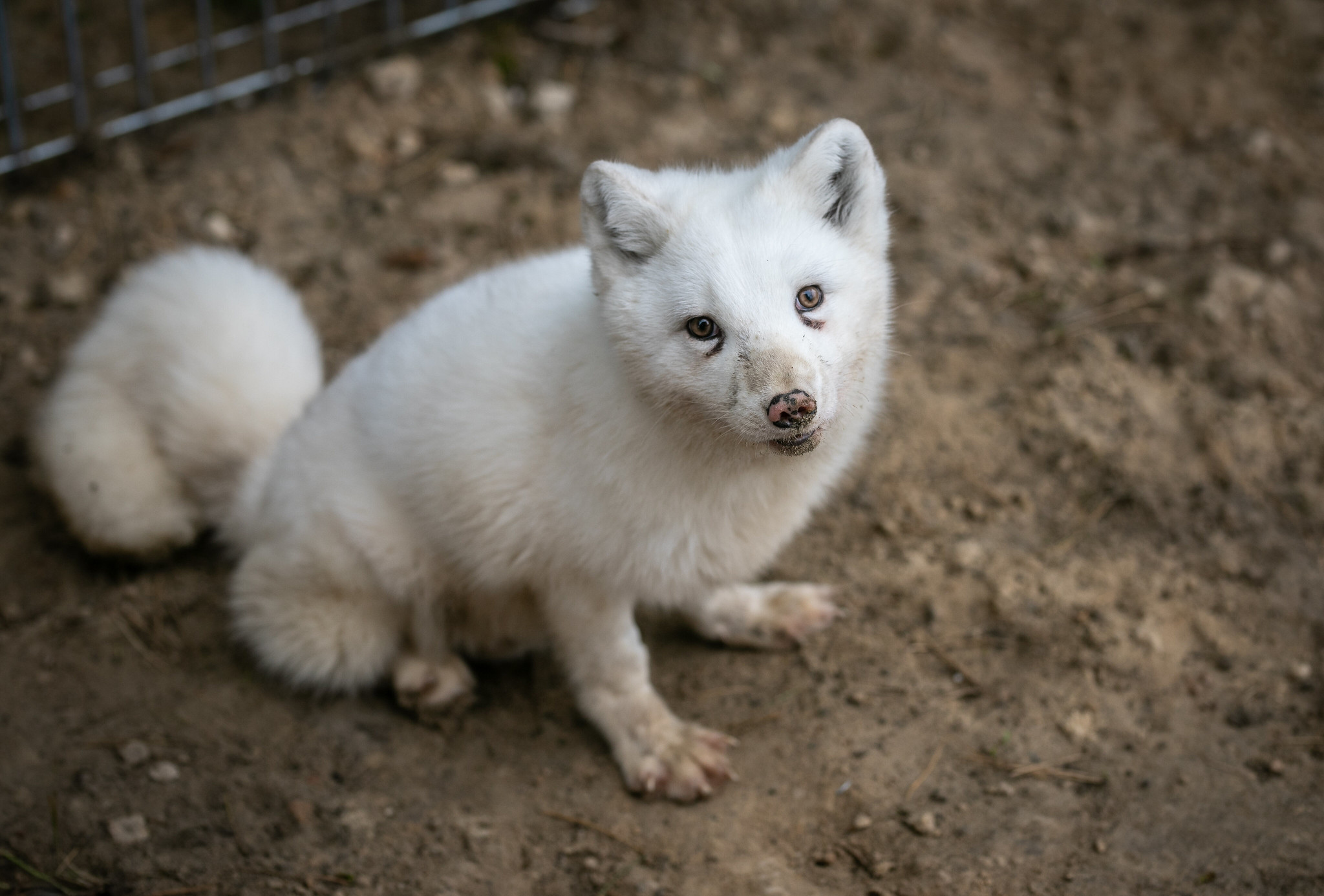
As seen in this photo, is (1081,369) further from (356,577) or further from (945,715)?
(356,577)

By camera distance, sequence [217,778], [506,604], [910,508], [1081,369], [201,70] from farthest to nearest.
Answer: [201,70] < [1081,369] < [910,508] < [506,604] < [217,778]

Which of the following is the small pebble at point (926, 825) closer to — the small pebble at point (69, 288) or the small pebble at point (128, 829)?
the small pebble at point (128, 829)

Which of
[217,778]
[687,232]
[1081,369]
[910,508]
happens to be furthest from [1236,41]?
[217,778]

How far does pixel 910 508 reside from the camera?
3943 mm

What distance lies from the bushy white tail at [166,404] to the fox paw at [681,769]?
1.66 m

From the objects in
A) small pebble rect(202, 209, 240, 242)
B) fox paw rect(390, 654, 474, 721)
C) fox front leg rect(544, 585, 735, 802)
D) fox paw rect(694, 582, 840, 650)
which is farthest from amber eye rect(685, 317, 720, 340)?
small pebble rect(202, 209, 240, 242)

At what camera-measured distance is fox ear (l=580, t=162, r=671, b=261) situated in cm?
261

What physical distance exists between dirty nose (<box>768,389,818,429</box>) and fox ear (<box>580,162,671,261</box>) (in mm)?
534

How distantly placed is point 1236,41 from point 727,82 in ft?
8.25

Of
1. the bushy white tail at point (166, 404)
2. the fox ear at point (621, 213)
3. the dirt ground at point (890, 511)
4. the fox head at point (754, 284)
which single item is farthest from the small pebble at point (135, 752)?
the fox ear at point (621, 213)

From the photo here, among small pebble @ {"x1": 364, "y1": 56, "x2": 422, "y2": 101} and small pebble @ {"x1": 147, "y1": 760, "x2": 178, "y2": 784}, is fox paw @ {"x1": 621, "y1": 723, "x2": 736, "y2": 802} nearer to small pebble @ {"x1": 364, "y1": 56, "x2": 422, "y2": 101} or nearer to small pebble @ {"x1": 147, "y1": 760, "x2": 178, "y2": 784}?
small pebble @ {"x1": 147, "y1": 760, "x2": 178, "y2": 784}

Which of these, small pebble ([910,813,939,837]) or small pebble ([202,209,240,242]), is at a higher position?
small pebble ([202,209,240,242])

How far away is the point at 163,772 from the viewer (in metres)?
3.21

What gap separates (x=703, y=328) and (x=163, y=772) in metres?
2.08
